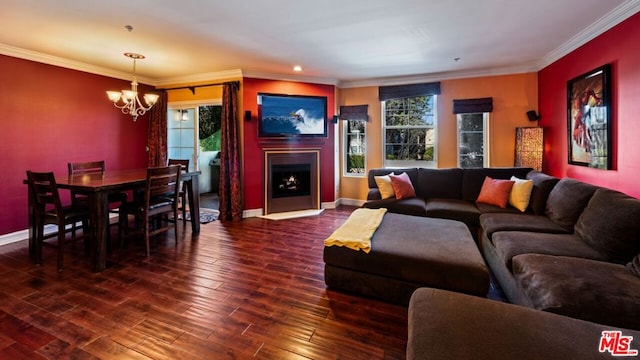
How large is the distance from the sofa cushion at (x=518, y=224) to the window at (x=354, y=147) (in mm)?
2930

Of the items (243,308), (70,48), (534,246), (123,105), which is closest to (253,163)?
(123,105)

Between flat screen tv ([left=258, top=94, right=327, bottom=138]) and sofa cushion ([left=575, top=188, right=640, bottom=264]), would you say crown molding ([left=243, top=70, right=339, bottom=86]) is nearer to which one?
flat screen tv ([left=258, top=94, right=327, bottom=138])

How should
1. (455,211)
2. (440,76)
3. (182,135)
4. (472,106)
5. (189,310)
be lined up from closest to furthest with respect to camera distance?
(189,310), (455,211), (472,106), (440,76), (182,135)

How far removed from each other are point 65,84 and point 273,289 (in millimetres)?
4376

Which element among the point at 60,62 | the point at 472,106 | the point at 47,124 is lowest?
the point at 47,124

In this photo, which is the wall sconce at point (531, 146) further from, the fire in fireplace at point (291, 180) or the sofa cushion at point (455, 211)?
the fire in fireplace at point (291, 180)

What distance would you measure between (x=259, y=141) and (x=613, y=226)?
14.5 ft

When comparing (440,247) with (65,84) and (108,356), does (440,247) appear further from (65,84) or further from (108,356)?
(65,84)

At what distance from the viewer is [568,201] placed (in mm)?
2715

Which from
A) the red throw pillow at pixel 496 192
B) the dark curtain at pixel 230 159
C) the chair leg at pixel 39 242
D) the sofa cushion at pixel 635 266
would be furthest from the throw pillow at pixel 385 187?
the chair leg at pixel 39 242

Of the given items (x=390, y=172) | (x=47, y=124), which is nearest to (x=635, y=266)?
(x=390, y=172)

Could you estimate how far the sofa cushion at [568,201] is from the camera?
8.48ft

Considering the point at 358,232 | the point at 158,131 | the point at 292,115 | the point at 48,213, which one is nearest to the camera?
the point at 358,232

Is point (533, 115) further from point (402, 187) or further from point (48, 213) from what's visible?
point (48, 213)
